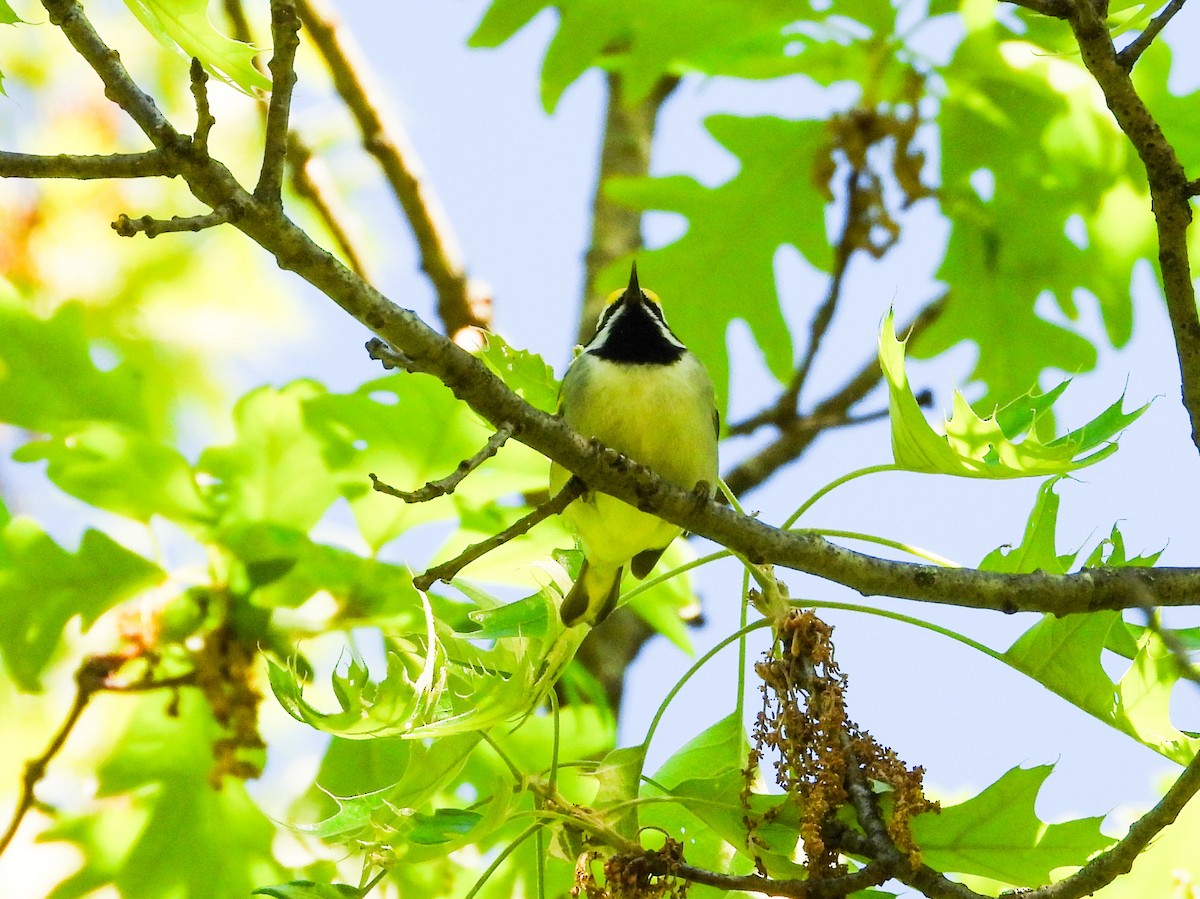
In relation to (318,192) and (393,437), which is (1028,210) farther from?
(318,192)

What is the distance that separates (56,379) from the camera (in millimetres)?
3178

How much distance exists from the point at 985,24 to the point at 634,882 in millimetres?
2553

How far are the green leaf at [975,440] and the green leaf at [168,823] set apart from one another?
6.55 feet

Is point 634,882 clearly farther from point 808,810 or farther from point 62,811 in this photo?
point 62,811

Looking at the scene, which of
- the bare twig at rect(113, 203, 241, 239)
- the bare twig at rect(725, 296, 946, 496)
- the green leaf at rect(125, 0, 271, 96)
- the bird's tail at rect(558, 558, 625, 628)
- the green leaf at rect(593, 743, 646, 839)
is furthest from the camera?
the bare twig at rect(725, 296, 946, 496)

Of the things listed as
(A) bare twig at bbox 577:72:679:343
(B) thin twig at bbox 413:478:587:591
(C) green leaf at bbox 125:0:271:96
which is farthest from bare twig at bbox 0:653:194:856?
(A) bare twig at bbox 577:72:679:343

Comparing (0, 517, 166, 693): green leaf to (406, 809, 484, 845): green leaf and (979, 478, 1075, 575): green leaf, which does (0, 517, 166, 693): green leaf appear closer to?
(406, 809, 484, 845): green leaf

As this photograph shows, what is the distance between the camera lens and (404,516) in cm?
317

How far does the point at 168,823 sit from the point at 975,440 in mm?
2290

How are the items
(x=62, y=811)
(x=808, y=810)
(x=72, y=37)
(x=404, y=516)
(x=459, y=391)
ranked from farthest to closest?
(x=62, y=811)
(x=404, y=516)
(x=808, y=810)
(x=459, y=391)
(x=72, y=37)

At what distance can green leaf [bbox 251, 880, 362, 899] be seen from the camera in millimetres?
2123

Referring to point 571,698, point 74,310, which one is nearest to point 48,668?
point 74,310

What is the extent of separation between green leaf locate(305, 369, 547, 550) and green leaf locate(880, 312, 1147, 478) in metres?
1.24

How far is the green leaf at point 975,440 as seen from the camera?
2.14 metres
